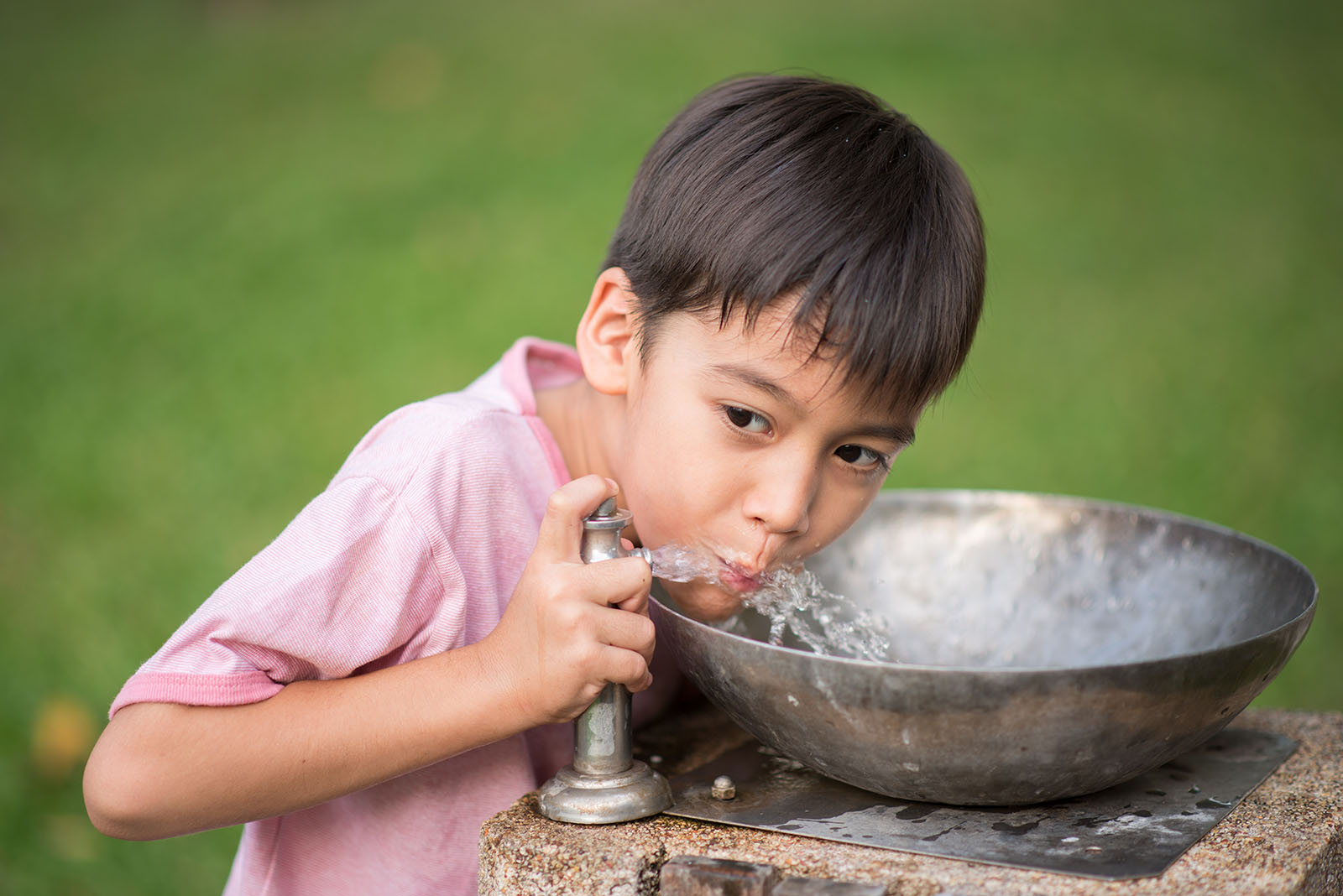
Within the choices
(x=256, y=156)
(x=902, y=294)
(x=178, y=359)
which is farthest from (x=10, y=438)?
(x=902, y=294)

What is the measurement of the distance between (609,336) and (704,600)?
12.7 inches

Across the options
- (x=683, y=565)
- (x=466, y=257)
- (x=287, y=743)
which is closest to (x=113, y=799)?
(x=287, y=743)

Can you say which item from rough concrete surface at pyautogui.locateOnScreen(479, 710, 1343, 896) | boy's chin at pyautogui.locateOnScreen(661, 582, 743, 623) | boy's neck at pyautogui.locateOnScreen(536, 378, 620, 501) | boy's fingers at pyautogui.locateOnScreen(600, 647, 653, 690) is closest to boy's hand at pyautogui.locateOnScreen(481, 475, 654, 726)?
boy's fingers at pyautogui.locateOnScreen(600, 647, 653, 690)

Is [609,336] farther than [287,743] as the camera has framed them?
Yes

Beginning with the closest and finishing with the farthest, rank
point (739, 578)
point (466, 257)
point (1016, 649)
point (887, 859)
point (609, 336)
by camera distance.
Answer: point (887, 859)
point (739, 578)
point (609, 336)
point (1016, 649)
point (466, 257)

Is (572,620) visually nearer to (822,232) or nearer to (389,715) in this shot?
(389,715)

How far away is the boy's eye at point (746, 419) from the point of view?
1.32 metres

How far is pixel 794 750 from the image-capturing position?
121 centimetres

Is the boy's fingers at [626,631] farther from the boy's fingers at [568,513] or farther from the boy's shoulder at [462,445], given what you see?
the boy's shoulder at [462,445]

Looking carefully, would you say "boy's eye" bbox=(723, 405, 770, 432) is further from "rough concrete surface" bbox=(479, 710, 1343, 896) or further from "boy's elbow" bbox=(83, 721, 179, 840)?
"boy's elbow" bbox=(83, 721, 179, 840)

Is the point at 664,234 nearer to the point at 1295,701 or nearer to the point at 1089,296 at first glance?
the point at 1295,701

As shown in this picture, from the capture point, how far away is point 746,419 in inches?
52.1

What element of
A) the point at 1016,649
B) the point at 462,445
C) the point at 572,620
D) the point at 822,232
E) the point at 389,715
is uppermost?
the point at 822,232

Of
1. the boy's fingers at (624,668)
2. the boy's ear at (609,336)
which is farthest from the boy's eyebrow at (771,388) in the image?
the boy's fingers at (624,668)
